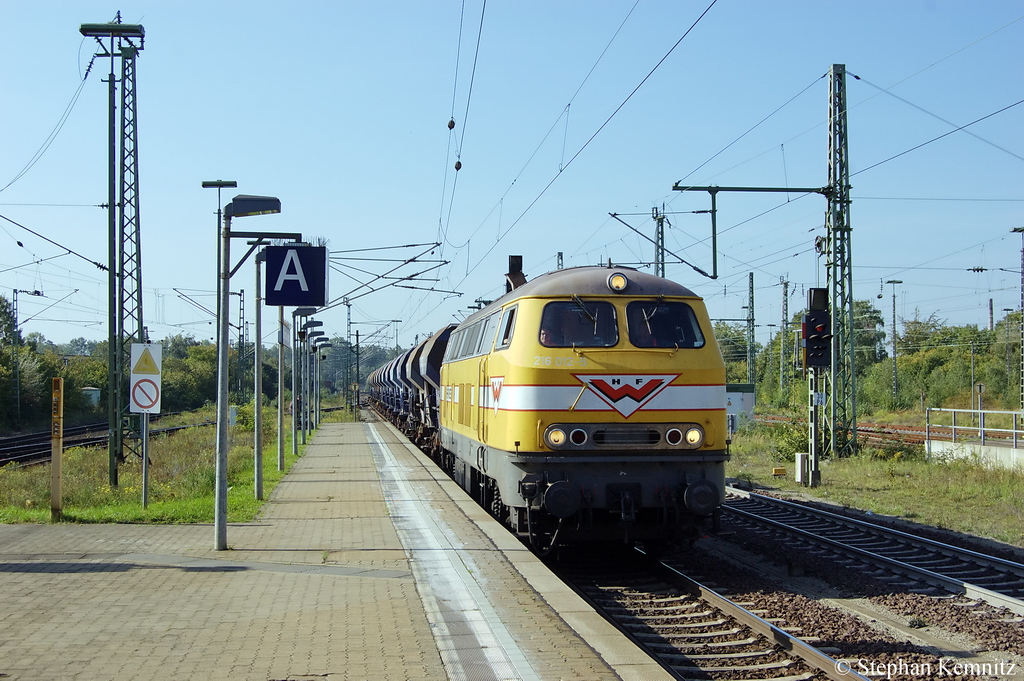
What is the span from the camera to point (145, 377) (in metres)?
13.8

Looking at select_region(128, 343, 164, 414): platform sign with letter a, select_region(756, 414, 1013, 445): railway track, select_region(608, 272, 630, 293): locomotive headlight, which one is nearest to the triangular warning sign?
select_region(128, 343, 164, 414): platform sign with letter a

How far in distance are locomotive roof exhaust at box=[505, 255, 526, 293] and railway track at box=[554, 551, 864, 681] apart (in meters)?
5.46

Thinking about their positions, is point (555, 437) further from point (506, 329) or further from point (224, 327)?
point (224, 327)

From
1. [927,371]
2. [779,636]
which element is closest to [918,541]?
[779,636]

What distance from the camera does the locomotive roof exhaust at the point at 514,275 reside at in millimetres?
14445

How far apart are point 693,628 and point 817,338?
11.3 meters

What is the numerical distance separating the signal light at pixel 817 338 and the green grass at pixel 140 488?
1075 centimetres

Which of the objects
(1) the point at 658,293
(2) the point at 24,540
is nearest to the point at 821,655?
(1) the point at 658,293

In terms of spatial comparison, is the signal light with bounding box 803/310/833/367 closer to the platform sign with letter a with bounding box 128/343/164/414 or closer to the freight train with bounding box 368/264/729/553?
the freight train with bounding box 368/264/729/553

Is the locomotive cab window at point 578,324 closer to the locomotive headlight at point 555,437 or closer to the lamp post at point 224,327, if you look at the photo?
the locomotive headlight at point 555,437

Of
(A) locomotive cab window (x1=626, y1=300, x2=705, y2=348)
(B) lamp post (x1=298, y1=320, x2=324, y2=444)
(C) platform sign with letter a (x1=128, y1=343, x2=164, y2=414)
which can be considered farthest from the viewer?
(B) lamp post (x1=298, y1=320, x2=324, y2=444)

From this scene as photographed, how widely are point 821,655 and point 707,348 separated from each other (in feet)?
13.1

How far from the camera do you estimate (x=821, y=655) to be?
6281mm

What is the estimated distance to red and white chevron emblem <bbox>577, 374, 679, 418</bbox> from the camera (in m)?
9.26
